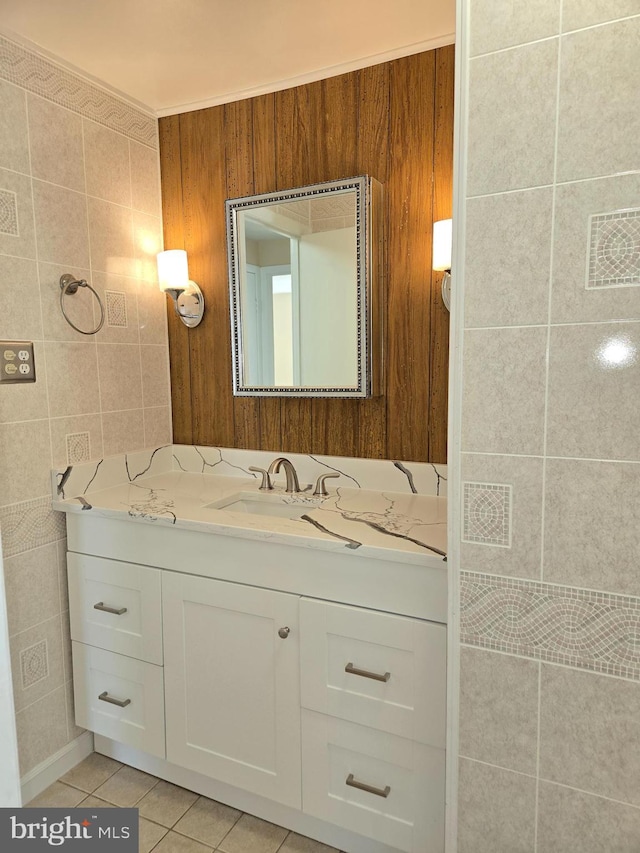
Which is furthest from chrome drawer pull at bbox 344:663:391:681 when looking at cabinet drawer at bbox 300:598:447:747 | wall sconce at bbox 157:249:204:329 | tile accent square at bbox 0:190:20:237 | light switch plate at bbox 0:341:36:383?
tile accent square at bbox 0:190:20:237

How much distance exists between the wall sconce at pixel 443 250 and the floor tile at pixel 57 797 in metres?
1.92

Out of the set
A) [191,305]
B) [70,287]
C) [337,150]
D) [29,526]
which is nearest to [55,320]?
[70,287]

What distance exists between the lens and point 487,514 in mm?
1111

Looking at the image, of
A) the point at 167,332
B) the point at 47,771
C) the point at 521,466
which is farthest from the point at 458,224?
the point at 47,771

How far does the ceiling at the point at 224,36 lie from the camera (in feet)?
5.09

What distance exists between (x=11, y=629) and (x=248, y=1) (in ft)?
6.40

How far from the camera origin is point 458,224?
42.2 inches

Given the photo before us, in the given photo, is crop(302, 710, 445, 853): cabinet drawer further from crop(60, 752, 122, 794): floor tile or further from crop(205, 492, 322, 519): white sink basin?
crop(60, 752, 122, 794): floor tile

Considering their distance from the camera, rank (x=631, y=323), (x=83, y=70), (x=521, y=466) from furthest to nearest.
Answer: (x=83, y=70), (x=521, y=466), (x=631, y=323)

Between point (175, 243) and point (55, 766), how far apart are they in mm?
1925

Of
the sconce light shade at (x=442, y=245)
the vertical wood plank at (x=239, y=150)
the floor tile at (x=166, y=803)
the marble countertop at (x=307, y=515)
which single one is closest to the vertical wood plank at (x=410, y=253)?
the sconce light shade at (x=442, y=245)

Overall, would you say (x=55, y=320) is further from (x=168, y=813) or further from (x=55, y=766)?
(x=168, y=813)

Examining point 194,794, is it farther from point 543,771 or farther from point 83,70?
point 83,70

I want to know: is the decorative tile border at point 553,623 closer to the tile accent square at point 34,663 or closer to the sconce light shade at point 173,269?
the tile accent square at point 34,663
